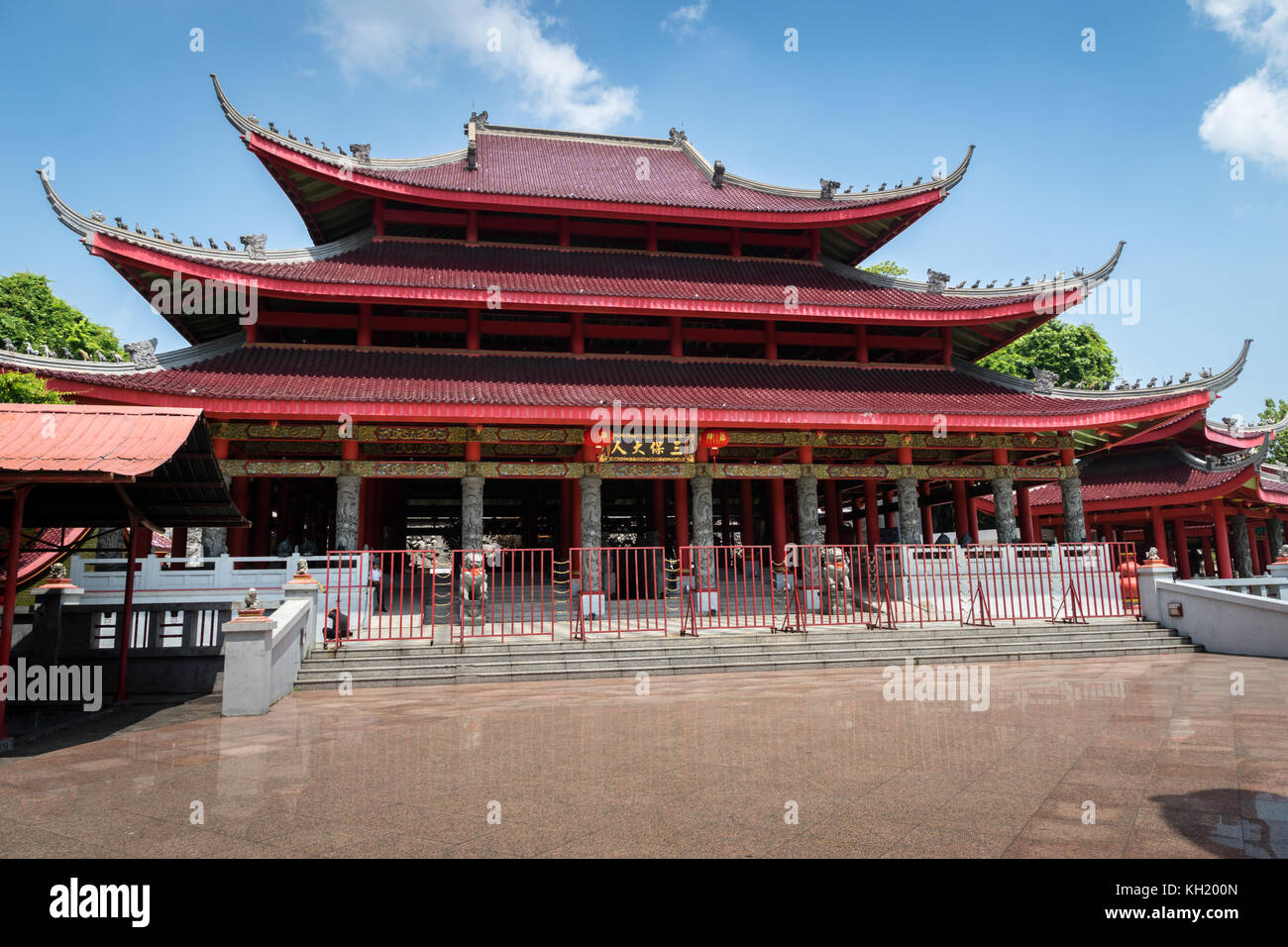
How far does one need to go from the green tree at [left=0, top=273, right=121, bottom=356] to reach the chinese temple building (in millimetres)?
20671

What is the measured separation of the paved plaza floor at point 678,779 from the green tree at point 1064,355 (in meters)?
34.3

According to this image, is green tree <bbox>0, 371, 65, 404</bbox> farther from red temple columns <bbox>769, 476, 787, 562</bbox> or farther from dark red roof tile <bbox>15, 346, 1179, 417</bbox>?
red temple columns <bbox>769, 476, 787, 562</bbox>

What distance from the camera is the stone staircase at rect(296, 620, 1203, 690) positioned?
9.66 meters

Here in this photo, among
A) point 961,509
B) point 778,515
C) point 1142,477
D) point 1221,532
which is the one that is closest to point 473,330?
point 778,515

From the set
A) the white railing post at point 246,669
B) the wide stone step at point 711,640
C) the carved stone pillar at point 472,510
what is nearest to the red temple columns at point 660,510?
the carved stone pillar at point 472,510

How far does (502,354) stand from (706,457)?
17.7 feet

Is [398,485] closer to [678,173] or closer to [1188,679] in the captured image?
[678,173]

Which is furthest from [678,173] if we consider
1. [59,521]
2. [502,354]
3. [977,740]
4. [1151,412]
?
[977,740]

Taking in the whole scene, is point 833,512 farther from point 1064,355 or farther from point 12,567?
point 1064,355

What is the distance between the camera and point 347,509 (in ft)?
46.8

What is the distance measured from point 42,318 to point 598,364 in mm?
32425

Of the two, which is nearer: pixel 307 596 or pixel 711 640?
pixel 307 596

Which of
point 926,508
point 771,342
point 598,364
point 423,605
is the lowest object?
point 423,605

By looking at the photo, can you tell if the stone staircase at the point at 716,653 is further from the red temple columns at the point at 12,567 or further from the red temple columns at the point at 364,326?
the red temple columns at the point at 364,326
